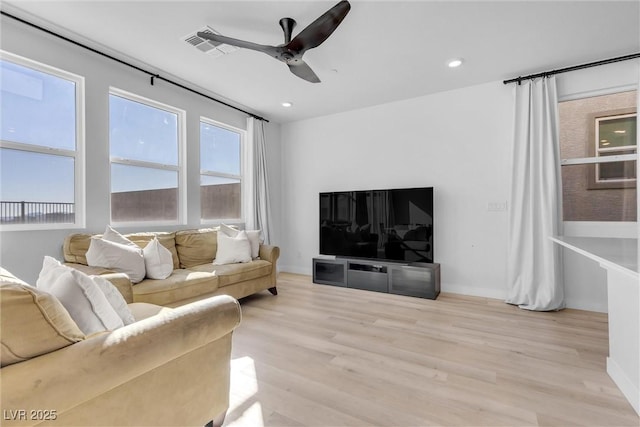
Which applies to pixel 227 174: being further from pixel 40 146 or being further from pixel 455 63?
pixel 455 63

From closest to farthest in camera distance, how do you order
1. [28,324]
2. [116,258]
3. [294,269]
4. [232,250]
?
[28,324]
[116,258]
[232,250]
[294,269]

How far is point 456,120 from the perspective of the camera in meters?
3.92

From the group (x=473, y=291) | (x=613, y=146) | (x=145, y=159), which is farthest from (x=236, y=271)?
(x=613, y=146)

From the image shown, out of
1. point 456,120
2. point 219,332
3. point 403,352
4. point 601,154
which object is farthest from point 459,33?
point 219,332

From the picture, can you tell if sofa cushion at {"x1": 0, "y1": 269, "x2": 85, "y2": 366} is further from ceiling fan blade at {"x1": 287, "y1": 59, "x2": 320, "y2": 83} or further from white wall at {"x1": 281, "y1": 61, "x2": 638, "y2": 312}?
white wall at {"x1": 281, "y1": 61, "x2": 638, "y2": 312}

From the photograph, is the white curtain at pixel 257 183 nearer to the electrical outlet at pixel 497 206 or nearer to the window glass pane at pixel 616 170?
the electrical outlet at pixel 497 206

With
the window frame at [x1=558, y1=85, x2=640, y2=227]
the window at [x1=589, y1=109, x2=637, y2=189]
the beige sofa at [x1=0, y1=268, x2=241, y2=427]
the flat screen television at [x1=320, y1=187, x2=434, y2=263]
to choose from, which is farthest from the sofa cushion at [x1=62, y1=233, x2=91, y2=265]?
the window at [x1=589, y1=109, x2=637, y2=189]

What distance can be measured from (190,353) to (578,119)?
4.43m

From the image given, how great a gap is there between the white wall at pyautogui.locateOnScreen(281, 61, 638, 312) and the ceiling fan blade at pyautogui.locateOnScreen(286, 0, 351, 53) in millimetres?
2384

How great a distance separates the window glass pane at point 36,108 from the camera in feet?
8.30

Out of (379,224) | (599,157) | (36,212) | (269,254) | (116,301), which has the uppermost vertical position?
(599,157)

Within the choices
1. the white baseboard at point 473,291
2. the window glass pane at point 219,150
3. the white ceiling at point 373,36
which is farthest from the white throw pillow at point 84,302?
the white baseboard at point 473,291

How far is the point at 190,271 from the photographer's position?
3.22 meters

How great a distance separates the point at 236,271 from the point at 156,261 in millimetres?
825
